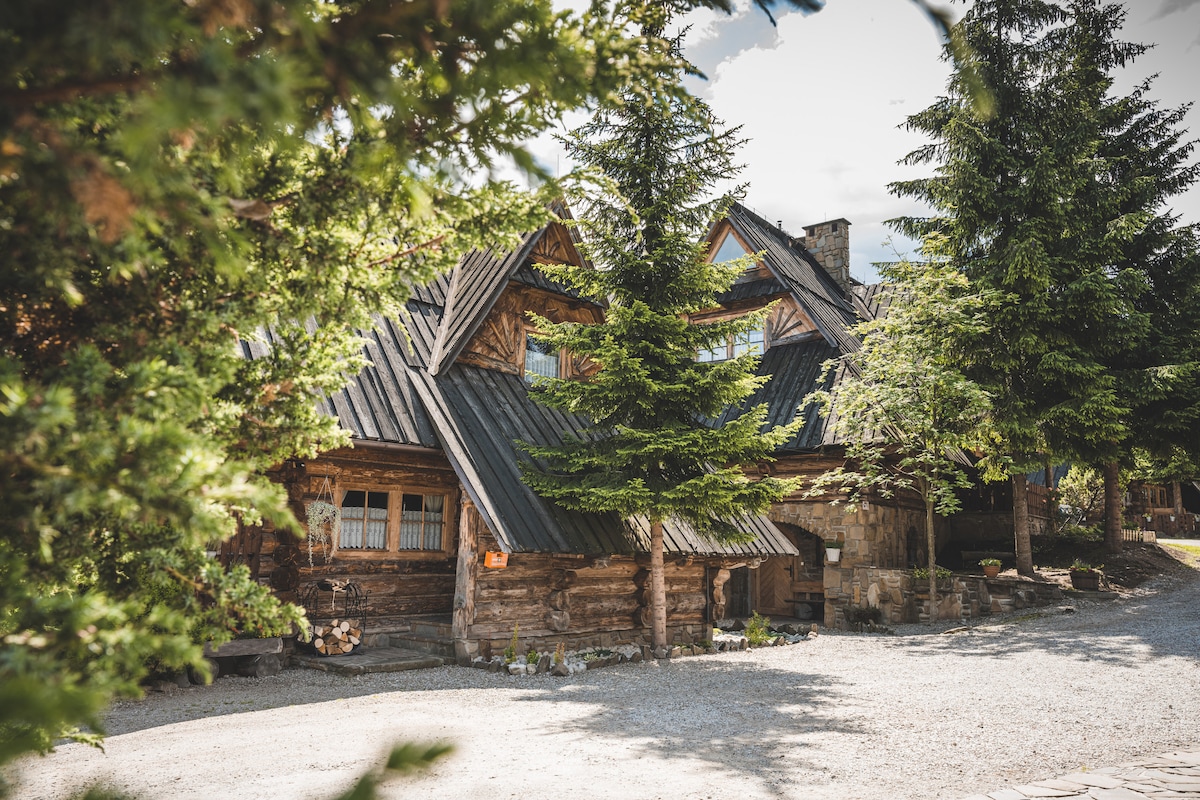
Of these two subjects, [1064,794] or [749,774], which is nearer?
[1064,794]

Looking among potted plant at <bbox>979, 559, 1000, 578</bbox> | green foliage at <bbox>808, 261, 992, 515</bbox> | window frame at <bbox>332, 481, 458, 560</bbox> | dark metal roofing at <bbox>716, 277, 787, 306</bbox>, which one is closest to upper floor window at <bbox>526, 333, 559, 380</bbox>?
Result: window frame at <bbox>332, 481, 458, 560</bbox>

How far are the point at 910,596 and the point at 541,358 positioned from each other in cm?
1002

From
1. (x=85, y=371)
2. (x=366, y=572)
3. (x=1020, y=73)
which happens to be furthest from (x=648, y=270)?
(x=1020, y=73)

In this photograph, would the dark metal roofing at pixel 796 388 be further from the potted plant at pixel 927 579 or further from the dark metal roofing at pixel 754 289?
the potted plant at pixel 927 579

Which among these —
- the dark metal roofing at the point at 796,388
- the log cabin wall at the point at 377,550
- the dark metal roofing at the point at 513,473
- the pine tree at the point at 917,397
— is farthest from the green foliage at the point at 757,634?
the log cabin wall at the point at 377,550

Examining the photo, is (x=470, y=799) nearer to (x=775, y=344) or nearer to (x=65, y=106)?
(x=65, y=106)

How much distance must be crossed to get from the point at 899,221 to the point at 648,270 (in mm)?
11646

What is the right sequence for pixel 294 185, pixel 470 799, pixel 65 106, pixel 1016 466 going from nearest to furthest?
pixel 65 106 < pixel 294 185 < pixel 470 799 < pixel 1016 466

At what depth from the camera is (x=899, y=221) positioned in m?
21.0

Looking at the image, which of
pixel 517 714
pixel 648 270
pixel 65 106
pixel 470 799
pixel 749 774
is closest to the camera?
pixel 65 106

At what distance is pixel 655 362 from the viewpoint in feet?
40.3

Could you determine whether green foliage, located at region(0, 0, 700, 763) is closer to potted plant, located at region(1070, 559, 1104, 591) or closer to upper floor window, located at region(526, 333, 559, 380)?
upper floor window, located at region(526, 333, 559, 380)

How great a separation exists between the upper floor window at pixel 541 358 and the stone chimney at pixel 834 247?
13.5 m

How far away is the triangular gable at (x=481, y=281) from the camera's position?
44.3ft
